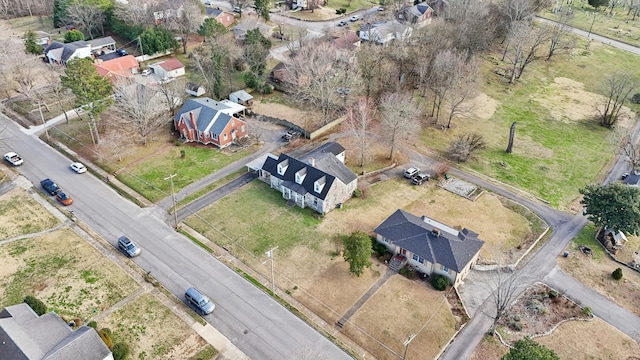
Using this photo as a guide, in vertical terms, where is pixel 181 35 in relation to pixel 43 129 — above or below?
above

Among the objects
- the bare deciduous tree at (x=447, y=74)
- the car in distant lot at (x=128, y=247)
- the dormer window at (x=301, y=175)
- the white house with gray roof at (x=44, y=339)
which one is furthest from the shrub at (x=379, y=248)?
the bare deciduous tree at (x=447, y=74)

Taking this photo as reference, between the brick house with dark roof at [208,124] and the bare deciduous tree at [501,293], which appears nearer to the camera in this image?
the bare deciduous tree at [501,293]

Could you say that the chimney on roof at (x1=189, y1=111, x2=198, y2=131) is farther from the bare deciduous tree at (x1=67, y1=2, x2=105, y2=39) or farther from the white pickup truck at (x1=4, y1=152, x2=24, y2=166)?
the bare deciduous tree at (x1=67, y1=2, x2=105, y2=39)

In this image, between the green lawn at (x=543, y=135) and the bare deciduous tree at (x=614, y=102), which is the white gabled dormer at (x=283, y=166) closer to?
the green lawn at (x=543, y=135)

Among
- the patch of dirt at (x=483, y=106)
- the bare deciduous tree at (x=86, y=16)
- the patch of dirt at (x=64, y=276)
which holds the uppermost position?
the bare deciduous tree at (x=86, y=16)

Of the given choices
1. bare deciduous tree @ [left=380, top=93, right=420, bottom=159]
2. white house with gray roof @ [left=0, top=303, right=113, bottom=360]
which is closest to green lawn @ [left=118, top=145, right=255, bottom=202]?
bare deciduous tree @ [left=380, top=93, right=420, bottom=159]

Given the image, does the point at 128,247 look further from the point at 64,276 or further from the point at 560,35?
the point at 560,35

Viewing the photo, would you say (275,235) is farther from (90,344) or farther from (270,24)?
(270,24)

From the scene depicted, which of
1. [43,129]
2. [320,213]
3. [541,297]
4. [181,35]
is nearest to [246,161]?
[320,213]
